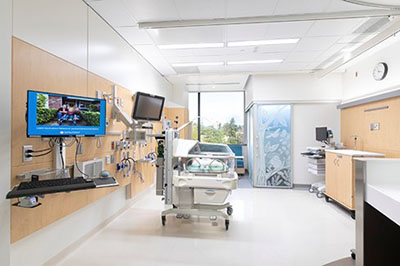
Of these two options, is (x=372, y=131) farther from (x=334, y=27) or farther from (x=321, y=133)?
(x=334, y=27)

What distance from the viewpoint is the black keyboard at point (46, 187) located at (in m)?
1.49

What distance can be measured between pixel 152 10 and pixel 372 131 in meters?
4.38

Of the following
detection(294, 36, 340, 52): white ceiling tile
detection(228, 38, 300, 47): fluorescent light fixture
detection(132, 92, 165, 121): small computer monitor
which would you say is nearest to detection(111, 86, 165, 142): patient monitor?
detection(132, 92, 165, 121): small computer monitor

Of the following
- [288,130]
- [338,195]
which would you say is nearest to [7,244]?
[338,195]

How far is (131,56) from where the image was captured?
3.99 meters

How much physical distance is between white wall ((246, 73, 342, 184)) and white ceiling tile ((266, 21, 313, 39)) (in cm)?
229

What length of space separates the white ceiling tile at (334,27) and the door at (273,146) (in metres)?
2.44

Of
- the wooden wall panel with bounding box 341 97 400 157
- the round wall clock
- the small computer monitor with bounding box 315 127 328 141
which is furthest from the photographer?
the small computer monitor with bounding box 315 127 328 141

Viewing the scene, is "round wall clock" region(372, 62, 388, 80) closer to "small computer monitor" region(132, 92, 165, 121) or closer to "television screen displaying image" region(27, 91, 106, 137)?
"small computer monitor" region(132, 92, 165, 121)

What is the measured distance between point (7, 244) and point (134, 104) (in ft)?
7.84

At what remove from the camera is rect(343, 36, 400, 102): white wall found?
366 cm

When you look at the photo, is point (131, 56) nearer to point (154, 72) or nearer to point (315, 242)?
point (154, 72)

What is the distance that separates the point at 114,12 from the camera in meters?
2.90

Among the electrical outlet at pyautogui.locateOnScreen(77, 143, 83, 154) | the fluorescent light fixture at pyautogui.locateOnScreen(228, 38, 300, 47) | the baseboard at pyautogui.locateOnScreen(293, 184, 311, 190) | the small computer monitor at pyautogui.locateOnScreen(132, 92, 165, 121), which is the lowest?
the baseboard at pyautogui.locateOnScreen(293, 184, 311, 190)
